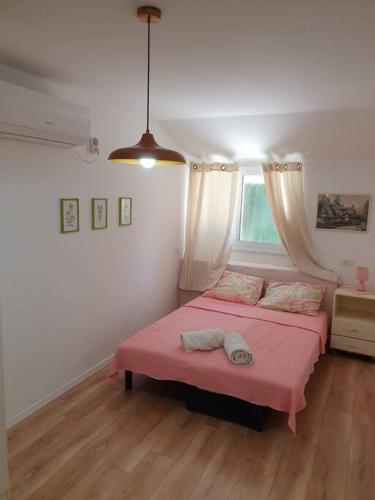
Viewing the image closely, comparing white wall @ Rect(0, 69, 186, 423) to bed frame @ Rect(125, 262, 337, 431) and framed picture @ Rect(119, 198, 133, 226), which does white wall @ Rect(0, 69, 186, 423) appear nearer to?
framed picture @ Rect(119, 198, 133, 226)

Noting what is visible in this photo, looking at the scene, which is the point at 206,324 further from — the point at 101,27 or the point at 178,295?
the point at 101,27

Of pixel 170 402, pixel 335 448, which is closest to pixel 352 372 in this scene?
pixel 335 448

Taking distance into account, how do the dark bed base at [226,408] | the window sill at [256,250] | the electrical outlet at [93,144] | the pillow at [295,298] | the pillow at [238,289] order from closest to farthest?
the dark bed base at [226,408] → the electrical outlet at [93,144] → the pillow at [295,298] → the pillow at [238,289] → the window sill at [256,250]

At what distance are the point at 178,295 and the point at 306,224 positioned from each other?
1.83 meters

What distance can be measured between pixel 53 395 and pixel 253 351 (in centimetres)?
166

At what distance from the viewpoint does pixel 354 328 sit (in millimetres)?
3801

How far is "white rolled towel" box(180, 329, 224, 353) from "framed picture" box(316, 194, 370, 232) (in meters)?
1.99

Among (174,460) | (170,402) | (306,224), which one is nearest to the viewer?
(174,460)

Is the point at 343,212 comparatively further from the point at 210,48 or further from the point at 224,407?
the point at 210,48

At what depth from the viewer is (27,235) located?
8.70ft

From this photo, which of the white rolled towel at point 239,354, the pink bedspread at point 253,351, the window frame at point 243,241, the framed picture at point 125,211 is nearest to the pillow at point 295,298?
the pink bedspread at point 253,351

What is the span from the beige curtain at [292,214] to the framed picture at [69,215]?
227 centimetres

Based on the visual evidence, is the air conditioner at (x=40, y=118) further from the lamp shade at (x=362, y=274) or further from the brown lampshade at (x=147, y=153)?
the lamp shade at (x=362, y=274)

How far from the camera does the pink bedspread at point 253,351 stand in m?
2.54
